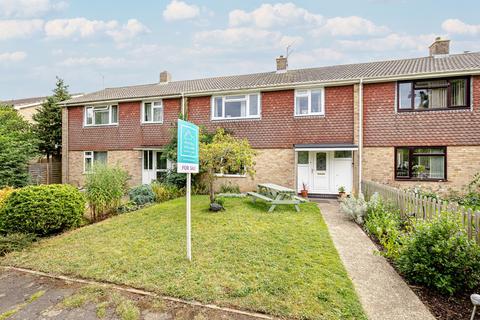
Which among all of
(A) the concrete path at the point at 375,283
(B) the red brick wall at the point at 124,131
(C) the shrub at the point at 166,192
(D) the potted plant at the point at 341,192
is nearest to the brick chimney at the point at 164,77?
(B) the red brick wall at the point at 124,131

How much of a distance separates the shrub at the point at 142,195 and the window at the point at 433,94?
37.6 ft

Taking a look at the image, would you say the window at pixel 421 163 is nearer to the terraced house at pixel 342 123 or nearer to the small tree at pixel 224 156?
the terraced house at pixel 342 123

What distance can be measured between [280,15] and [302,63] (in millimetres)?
4686

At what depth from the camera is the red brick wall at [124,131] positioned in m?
14.6

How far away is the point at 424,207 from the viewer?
5.65m

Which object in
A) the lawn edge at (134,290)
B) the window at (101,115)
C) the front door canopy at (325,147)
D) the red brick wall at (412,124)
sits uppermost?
the window at (101,115)

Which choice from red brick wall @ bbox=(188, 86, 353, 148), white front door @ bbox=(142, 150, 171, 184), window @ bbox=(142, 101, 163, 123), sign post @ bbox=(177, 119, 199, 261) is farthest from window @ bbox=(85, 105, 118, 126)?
sign post @ bbox=(177, 119, 199, 261)

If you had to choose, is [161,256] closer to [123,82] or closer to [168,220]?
[168,220]

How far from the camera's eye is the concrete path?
3.13 metres

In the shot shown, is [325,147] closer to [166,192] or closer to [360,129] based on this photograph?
[360,129]

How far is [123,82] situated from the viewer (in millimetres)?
21062

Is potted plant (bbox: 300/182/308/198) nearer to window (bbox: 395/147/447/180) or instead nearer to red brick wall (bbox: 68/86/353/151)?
red brick wall (bbox: 68/86/353/151)

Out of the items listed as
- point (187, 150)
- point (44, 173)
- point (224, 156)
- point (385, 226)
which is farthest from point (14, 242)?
point (44, 173)

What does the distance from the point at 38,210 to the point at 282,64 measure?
47.2ft
